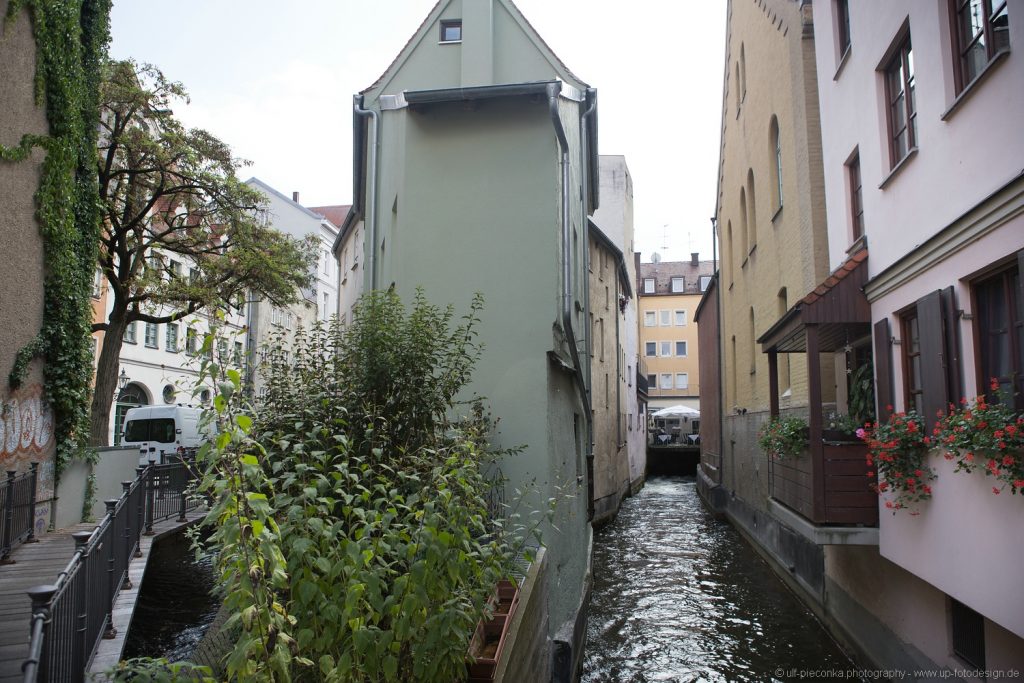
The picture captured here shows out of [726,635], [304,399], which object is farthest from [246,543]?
[726,635]

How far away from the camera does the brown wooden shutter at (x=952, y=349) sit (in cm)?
612

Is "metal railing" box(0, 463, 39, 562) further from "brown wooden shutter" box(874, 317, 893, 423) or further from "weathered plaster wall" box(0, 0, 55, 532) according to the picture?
"brown wooden shutter" box(874, 317, 893, 423)

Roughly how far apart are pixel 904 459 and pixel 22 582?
8.80 m

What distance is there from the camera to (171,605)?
10031 mm

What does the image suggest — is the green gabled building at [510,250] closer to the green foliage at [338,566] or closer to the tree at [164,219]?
the green foliage at [338,566]

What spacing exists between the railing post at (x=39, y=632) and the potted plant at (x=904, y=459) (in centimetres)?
659

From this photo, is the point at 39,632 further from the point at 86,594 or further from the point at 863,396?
the point at 863,396

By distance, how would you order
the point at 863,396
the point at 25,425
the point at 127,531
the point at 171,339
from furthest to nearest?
the point at 171,339, the point at 25,425, the point at 863,396, the point at 127,531

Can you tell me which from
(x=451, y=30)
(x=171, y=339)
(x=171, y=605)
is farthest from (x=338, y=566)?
(x=171, y=339)

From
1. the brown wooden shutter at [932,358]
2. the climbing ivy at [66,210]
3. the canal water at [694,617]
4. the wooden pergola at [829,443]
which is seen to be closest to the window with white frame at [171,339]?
the climbing ivy at [66,210]

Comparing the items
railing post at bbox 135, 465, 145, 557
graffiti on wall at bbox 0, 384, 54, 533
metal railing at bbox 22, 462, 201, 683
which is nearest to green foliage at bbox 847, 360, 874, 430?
metal railing at bbox 22, 462, 201, 683

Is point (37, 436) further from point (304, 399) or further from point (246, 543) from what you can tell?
point (246, 543)

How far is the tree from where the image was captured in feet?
53.3

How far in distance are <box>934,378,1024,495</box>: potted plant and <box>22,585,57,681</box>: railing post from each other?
5.59m
